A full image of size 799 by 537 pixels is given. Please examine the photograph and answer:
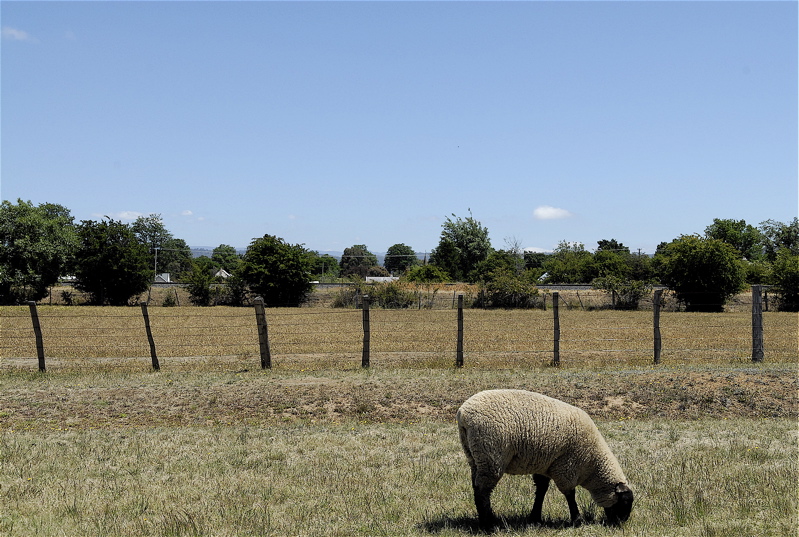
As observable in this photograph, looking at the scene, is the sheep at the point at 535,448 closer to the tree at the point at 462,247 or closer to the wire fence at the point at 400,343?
the wire fence at the point at 400,343

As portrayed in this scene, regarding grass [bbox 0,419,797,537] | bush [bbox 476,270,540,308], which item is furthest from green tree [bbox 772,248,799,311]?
grass [bbox 0,419,797,537]

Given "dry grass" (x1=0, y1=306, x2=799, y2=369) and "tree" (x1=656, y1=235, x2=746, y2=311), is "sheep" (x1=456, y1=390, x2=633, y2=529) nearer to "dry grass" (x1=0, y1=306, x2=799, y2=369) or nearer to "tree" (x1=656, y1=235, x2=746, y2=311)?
"dry grass" (x1=0, y1=306, x2=799, y2=369)

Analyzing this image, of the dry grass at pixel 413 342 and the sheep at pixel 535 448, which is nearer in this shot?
the sheep at pixel 535 448

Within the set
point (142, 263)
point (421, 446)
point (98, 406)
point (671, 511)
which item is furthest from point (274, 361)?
point (142, 263)

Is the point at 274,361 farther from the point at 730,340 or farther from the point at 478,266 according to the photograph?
the point at 478,266

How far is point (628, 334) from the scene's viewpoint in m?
27.2

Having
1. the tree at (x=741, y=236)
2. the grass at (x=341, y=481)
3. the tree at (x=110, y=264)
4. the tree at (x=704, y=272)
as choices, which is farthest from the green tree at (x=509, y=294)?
the tree at (x=741, y=236)

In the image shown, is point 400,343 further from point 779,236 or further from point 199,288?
point 779,236

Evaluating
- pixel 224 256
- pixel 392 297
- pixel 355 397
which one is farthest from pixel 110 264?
pixel 224 256

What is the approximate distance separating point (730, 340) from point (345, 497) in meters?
20.6

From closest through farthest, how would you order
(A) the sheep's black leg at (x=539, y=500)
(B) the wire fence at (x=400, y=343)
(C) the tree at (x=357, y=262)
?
(A) the sheep's black leg at (x=539, y=500), (B) the wire fence at (x=400, y=343), (C) the tree at (x=357, y=262)

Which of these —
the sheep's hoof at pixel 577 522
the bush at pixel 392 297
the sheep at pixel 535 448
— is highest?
the bush at pixel 392 297

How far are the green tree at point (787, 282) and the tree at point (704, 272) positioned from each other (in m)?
2.28

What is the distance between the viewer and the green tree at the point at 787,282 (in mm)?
44750
